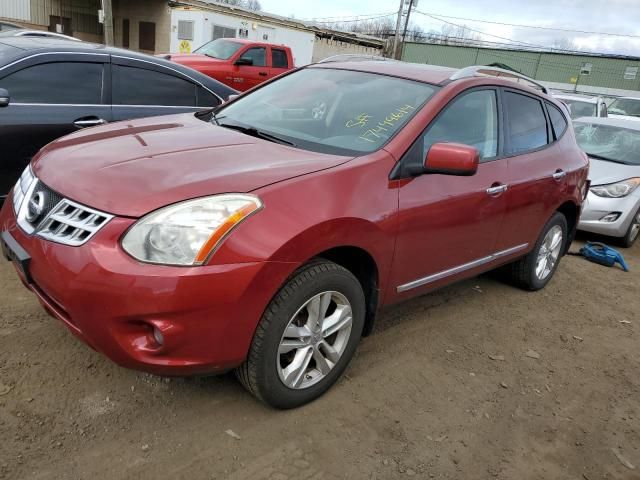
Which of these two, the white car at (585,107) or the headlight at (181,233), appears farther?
the white car at (585,107)

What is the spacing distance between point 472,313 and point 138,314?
9.11 feet

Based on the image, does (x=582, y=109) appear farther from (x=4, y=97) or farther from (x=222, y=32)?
(x=222, y=32)

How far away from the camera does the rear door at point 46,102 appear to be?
4.09 meters

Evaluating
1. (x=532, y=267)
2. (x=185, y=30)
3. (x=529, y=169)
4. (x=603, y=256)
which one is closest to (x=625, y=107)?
(x=603, y=256)

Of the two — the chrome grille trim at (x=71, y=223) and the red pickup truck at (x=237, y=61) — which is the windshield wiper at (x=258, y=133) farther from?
the red pickup truck at (x=237, y=61)

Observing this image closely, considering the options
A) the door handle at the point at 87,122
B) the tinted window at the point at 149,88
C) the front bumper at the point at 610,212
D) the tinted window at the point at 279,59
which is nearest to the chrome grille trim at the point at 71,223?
the door handle at the point at 87,122

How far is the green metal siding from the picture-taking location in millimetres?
37125

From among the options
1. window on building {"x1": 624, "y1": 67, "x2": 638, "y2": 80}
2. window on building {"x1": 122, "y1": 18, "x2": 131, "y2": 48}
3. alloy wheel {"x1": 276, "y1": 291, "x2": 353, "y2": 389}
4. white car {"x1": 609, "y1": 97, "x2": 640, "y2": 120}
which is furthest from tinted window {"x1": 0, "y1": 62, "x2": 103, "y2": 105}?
window on building {"x1": 624, "y1": 67, "x2": 638, "y2": 80}

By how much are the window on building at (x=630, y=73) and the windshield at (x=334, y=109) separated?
Result: 131ft

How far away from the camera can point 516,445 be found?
2701 millimetres

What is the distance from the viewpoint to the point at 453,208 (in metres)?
3.19

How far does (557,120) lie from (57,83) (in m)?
4.10

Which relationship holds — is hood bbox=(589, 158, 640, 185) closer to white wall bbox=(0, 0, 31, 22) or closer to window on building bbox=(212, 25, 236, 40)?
window on building bbox=(212, 25, 236, 40)

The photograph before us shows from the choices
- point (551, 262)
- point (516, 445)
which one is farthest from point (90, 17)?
point (516, 445)
